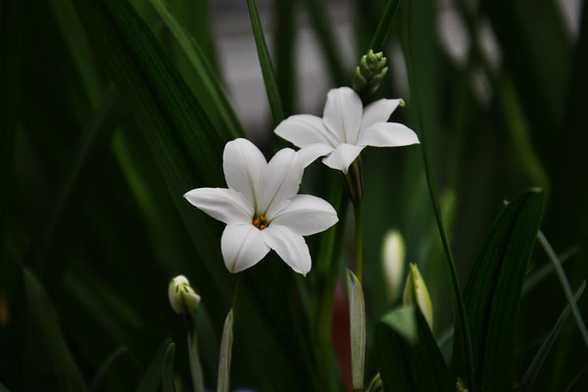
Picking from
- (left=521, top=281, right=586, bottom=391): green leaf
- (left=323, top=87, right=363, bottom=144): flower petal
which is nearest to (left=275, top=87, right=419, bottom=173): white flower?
(left=323, top=87, right=363, bottom=144): flower petal

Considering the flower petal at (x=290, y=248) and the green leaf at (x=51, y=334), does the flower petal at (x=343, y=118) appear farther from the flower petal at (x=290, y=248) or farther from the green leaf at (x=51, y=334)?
the green leaf at (x=51, y=334)

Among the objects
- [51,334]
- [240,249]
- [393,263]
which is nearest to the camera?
[240,249]

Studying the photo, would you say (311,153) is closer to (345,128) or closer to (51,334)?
(345,128)

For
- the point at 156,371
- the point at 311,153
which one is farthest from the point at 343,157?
the point at 156,371

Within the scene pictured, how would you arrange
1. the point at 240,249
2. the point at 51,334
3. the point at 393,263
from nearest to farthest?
1. the point at 240,249
2. the point at 51,334
3. the point at 393,263

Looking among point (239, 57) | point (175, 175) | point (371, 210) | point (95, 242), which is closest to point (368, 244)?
point (371, 210)

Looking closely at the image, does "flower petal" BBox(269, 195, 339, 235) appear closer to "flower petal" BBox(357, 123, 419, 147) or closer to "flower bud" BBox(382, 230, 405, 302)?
"flower petal" BBox(357, 123, 419, 147)
